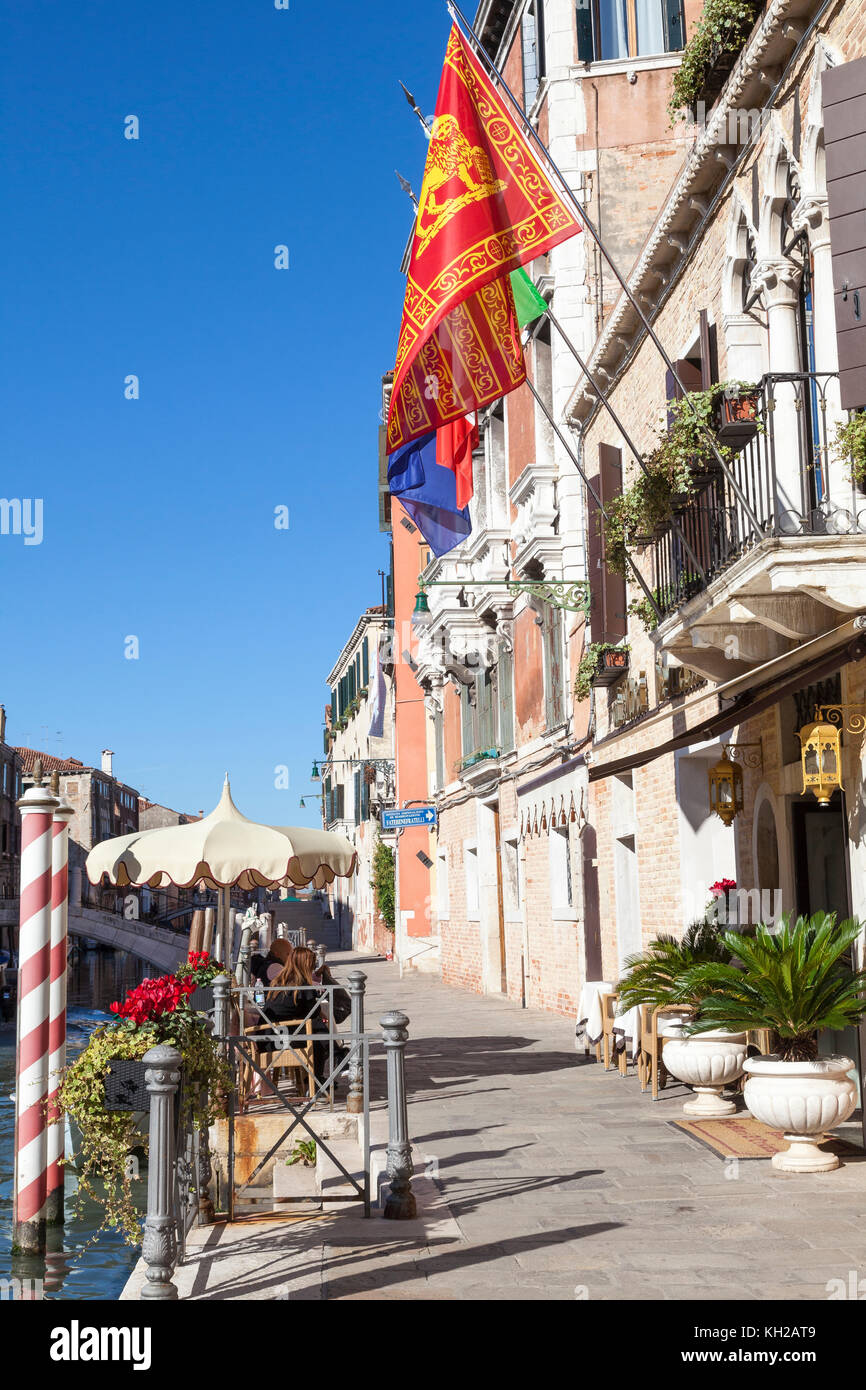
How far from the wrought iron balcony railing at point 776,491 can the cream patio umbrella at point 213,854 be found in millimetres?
4154

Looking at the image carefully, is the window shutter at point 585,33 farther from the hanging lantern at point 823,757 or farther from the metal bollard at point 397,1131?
the metal bollard at point 397,1131

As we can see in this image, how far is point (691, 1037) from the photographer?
33.3ft

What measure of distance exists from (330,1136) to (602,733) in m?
7.77

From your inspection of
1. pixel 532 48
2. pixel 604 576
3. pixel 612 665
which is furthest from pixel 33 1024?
pixel 532 48

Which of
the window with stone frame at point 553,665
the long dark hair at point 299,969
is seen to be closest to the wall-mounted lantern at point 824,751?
the long dark hair at point 299,969

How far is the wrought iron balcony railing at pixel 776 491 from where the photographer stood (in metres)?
8.41

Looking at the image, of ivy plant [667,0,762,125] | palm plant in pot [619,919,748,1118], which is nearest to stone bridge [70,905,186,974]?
palm plant in pot [619,919,748,1118]

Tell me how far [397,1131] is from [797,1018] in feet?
8.24

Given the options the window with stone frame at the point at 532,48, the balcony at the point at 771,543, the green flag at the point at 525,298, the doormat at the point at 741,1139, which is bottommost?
the doormat at the point at 741,1139

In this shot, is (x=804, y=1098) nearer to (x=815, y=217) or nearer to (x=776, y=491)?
(x=776, y=491)

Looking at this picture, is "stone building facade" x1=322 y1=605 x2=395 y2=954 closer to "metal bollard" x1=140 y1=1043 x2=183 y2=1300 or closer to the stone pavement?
the stone pavement

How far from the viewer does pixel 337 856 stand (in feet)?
43.1

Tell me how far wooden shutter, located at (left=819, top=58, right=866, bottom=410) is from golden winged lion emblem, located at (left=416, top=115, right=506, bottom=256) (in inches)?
121
